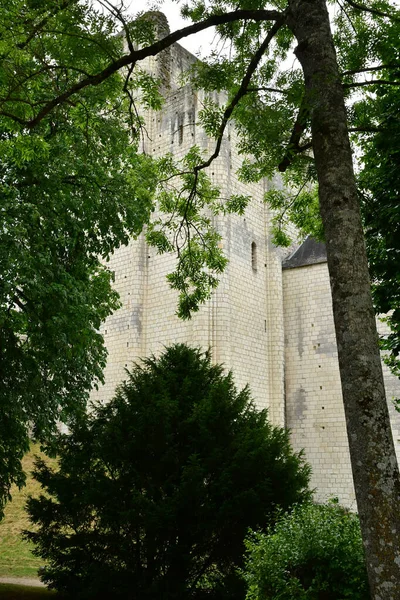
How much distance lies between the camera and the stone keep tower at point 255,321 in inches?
795

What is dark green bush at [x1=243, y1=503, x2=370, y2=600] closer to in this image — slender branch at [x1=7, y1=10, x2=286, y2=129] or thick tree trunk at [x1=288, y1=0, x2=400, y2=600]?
thick tree trunk at [x1=288, y1=0, x2=400, y2=600]

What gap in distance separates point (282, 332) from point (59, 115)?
16229 mm

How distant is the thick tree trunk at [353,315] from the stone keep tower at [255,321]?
15.4 meters

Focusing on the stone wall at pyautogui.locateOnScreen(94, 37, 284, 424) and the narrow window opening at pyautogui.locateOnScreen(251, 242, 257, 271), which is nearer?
the stone wall at pyautogui.locateOnScreen(94, 37, 284, 424)

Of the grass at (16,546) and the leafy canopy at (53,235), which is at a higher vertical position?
the leafy canopy at (53,235)

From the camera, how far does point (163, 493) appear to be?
808 centimetres

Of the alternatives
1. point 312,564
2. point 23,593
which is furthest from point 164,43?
point 23,593

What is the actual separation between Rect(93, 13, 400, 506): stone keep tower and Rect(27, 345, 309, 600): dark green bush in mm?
11086

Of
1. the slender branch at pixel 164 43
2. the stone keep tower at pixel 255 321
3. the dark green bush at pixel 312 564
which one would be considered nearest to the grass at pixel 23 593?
the dark green bush at pixel 312 564

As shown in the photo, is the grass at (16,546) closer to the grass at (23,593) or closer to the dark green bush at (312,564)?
the grass at (23,593)

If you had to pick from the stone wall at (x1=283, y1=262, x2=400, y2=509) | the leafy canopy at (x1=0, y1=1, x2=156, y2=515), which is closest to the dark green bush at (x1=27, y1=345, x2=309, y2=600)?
the leafy canopy at (x1=0, y1=1, x2=156, y2=515)

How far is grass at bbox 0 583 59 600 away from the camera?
9.75 m

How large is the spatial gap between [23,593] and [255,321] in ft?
44.8

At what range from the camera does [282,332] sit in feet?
73.6
